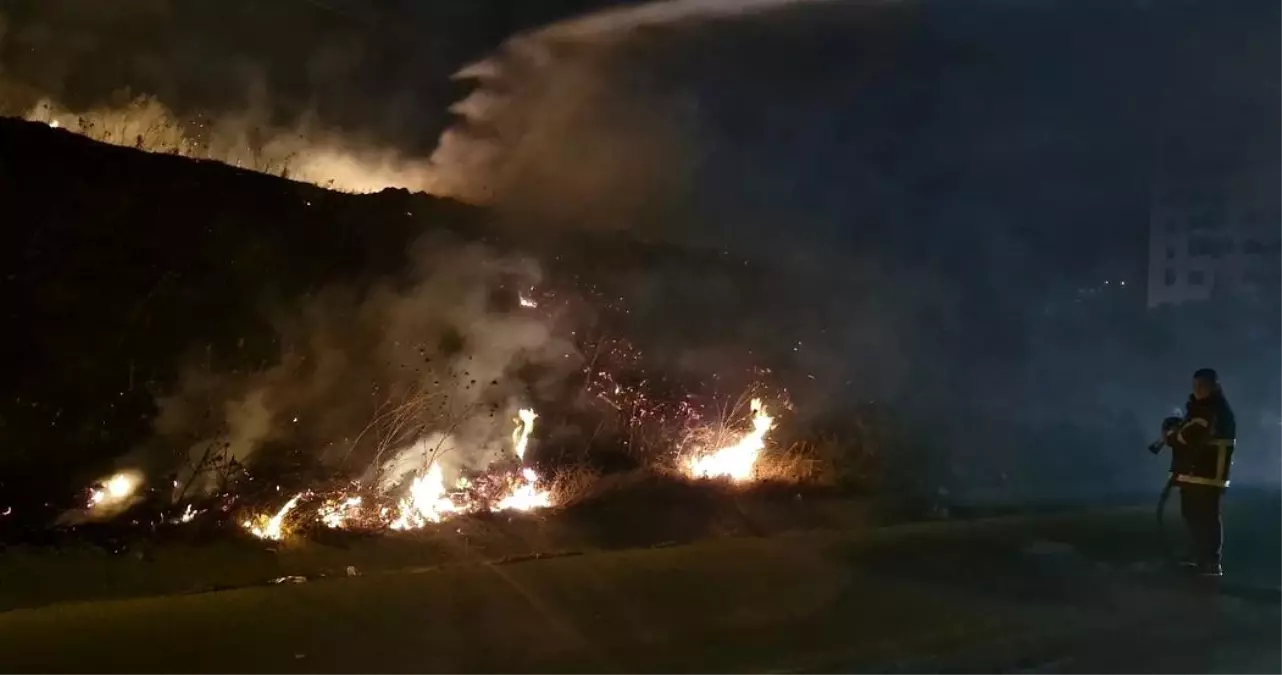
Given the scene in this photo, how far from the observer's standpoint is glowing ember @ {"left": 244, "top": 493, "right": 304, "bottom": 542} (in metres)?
6.00

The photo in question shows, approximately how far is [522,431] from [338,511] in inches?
66.7

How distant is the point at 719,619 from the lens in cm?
576

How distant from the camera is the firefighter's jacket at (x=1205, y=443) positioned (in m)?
Result: 7.90

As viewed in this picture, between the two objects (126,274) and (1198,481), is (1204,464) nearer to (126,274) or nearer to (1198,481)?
(1198,481)

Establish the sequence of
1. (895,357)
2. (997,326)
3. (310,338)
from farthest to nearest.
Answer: (997,326), (895,357), (310,338)

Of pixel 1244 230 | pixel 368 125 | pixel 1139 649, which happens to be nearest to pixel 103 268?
pixel 368 125

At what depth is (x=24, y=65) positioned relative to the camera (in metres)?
7.83

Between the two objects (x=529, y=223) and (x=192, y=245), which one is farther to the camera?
(x=529, y=223)

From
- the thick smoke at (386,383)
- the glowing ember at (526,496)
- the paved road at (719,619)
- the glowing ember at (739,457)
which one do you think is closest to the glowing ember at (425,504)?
the thick smoke at (386,383)

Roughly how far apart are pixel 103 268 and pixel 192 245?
49cm

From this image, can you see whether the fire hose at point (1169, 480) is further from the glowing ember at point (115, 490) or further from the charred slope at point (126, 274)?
the glowing ember at point (115, 490)

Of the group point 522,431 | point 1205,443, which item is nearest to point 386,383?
point 522,431

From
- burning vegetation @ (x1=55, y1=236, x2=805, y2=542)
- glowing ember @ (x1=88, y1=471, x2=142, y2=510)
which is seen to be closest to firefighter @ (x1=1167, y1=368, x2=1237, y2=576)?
burning vegetation @ (x1=55, y1=236, x2=805, y2=542)

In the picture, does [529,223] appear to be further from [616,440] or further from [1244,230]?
[1244,230]
